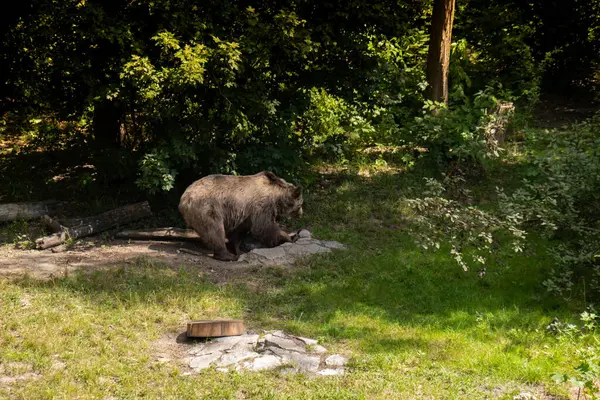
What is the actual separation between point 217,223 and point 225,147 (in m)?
2.22

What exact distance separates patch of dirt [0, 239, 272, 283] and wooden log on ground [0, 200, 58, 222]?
1334 millimetres

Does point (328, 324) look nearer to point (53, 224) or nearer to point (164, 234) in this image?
point (164, 234)

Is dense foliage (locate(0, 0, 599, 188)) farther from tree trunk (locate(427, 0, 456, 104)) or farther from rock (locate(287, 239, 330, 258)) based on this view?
rock (locate(287, 239, 330, 258))

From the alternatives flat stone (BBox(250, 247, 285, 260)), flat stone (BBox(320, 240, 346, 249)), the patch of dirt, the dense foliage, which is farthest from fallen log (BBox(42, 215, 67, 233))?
flat stone (BBox(320, 240, 346, 249))

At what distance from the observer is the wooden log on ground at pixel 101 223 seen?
10742 millimetres

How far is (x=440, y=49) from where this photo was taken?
1509 cm

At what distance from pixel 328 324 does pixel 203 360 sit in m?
1.70

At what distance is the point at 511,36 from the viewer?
18078 millimetres

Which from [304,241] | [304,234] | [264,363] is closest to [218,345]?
[264,363]

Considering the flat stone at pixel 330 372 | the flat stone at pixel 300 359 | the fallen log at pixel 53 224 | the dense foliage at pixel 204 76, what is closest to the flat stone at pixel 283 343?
the flat stone at pixel 300 359

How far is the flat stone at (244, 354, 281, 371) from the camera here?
7.07 m

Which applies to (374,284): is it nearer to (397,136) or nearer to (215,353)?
(215,353)

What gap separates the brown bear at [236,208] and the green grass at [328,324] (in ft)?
3.30

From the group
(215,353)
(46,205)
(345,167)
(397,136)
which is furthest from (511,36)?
(215,353)
